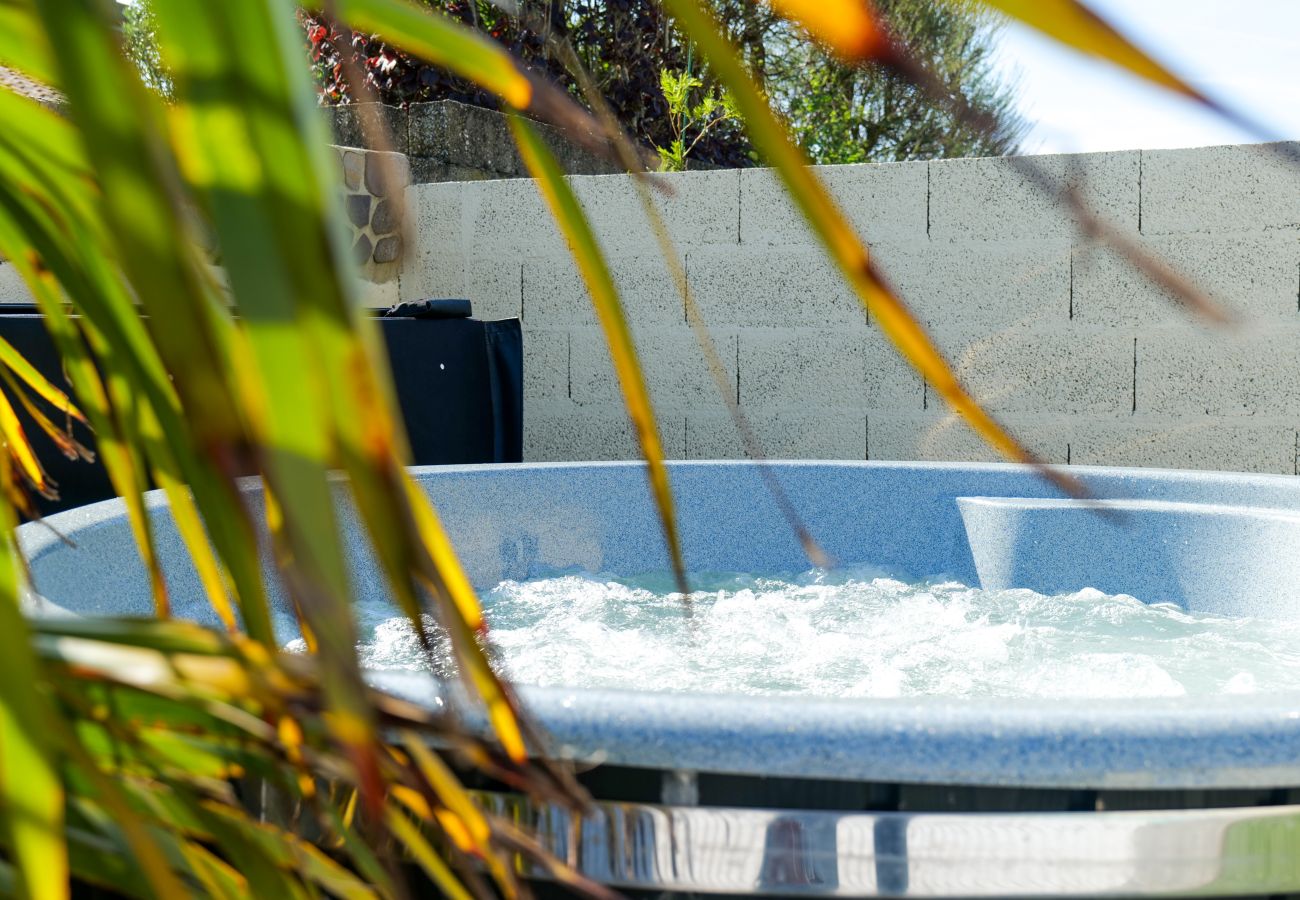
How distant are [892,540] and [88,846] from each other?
2.47 meters

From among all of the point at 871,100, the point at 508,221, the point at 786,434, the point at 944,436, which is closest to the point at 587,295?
the point at 508,221

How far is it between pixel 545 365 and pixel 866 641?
207cm

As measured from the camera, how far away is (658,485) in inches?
16.4

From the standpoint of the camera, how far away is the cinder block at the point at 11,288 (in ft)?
12.1

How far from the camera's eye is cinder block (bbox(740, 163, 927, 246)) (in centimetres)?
346

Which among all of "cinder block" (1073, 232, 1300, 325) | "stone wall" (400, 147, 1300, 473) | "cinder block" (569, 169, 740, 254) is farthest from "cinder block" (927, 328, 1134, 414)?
"cinder block" (569, 169, 740, 254)

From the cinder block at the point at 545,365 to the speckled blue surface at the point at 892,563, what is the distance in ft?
3.83

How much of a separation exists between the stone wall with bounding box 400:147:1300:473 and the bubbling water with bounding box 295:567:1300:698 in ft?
3.29

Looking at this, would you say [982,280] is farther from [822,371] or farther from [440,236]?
[440,236]

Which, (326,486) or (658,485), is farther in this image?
(658,485)

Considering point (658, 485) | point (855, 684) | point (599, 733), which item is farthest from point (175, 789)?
point (855, 684)

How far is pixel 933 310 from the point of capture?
11.3 feet

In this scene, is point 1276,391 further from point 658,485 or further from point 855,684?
point 658,485

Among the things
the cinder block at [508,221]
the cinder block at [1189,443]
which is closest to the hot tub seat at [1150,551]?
the cinder block at [1189,443]
